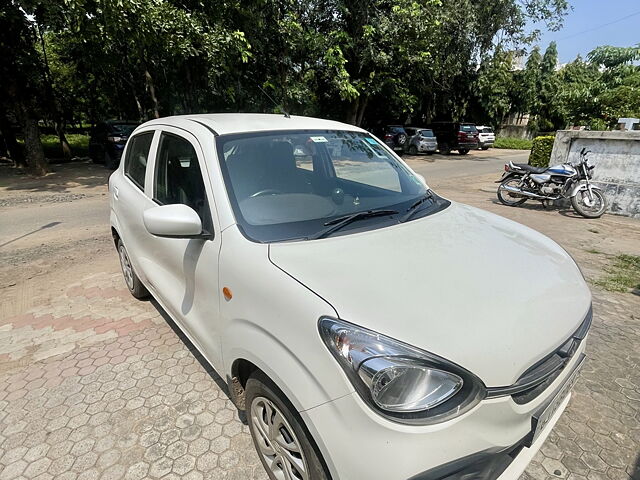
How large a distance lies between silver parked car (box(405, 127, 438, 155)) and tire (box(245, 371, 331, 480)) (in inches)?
801

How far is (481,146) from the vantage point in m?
25.0

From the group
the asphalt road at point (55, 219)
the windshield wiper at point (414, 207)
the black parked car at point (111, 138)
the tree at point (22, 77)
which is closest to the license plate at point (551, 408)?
the windshield wiper at point (414, 207)

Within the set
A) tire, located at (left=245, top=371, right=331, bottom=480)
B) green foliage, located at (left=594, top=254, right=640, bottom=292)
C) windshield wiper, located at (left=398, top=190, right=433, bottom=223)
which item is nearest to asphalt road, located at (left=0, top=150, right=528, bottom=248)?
tire, located at (left=245, top=371, right=331, bottom=480)

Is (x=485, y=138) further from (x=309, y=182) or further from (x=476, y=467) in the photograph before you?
(x=476, y=467)

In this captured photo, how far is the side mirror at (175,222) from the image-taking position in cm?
186

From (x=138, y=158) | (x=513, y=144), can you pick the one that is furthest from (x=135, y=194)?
(x=513, y=144)

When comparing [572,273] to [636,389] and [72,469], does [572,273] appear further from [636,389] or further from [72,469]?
[72,469]

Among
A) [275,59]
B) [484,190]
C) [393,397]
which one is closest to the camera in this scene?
[393,397]

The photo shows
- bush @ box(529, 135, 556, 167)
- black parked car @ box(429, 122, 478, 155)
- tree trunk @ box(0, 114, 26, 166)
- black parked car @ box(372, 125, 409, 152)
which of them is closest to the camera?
bush @ box(529, 135, 556, 167)

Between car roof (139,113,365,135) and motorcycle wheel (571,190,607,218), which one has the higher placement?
car roof (139,113,365,135)

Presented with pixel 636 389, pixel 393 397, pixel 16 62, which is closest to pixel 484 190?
pixel 636 389

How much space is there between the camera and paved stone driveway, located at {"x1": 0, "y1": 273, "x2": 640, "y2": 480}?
1998mm

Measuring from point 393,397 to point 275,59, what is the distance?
15779 mm

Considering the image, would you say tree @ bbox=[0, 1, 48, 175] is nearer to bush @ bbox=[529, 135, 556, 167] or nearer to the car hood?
the car hood
